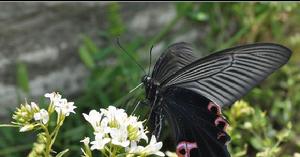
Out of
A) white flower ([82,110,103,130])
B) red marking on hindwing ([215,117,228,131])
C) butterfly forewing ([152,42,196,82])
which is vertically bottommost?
red marking on hindwing ([215,117,228,131])

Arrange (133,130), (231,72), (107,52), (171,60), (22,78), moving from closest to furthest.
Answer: (133,130)
(231,72)
(171,60)
(22,78)
(107,52)

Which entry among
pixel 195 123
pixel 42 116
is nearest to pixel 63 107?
pixel 42 116

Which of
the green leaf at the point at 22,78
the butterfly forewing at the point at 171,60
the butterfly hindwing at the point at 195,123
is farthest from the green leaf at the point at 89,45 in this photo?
the butterfly hindwing at the point at 195,123

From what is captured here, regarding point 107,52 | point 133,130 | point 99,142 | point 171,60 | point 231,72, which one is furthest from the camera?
point 107,52

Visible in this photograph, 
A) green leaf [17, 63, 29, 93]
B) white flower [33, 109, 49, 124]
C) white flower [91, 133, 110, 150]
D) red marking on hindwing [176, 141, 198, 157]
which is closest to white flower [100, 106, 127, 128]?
white flower [91, 133, 110, 150]

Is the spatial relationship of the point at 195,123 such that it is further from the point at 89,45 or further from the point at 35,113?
the point at 89,45

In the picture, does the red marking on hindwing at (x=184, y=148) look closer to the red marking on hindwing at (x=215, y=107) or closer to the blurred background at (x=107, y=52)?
the red marking on hindwing at (x=215, y=107)

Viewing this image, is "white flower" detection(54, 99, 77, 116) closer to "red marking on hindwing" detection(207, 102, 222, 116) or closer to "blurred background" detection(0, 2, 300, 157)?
"red marking on hindwing" detection(207, 102, 222, 116)
